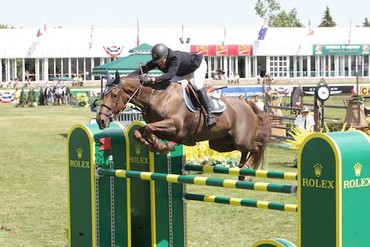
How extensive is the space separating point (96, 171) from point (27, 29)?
2345 inches

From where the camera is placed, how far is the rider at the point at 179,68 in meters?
8.59

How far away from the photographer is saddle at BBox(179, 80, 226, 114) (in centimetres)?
888

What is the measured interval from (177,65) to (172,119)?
0.58m

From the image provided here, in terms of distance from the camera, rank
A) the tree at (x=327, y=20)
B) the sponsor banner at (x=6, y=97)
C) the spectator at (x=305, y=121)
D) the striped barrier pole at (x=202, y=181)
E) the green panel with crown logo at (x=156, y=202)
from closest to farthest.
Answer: the striped barrier pole at (x=202, y=181) < the green panel with crown logo at (x=156, y=202) < the spectator at (x=305, y=121) < the sponsor banner at (x=6, y=97) < the tree at (x=327, y=20)

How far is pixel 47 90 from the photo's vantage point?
161ft

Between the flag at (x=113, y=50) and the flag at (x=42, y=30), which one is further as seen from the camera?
the flag at (x=113, y=50)

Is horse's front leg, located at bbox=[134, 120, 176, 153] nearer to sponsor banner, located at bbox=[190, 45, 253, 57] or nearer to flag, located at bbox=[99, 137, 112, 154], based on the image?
flag, located at bbox=[99, 137, 112, 154]

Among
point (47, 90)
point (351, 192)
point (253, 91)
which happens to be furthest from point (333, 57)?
point (351, 192)

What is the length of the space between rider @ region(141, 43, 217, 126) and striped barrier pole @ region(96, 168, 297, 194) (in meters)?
1.56

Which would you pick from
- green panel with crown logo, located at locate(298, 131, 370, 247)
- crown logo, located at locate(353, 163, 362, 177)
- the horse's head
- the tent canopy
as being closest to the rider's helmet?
the horse's head

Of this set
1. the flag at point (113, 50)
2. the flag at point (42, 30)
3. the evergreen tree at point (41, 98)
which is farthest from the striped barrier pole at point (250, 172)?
the flag at point (113, 50)

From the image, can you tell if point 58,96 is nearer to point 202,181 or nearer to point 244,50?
point 244,50

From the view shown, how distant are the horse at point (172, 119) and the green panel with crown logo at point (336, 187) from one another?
7.65 feet

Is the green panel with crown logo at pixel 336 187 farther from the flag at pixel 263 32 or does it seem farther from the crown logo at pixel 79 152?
the flag at pixel 263 32
